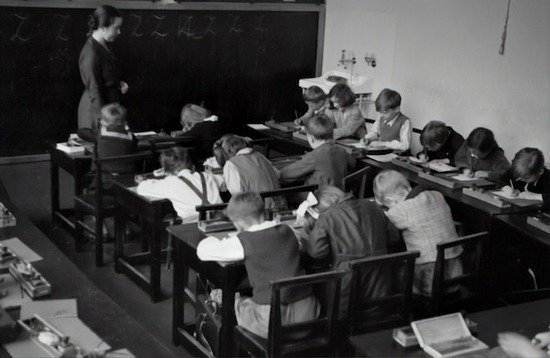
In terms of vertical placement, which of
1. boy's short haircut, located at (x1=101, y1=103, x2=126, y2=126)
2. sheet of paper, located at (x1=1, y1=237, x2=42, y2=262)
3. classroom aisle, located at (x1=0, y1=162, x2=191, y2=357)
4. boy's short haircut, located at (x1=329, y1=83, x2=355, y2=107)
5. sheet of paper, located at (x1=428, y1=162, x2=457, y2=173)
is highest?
boy's short haircut, located at (x1=329, y1=83, x2=355, y2=107)

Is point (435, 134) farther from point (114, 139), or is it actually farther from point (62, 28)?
point (62, 28)

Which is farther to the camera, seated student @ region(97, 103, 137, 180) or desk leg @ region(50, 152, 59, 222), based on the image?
desk leg @ region(50, 152, 59, 222)

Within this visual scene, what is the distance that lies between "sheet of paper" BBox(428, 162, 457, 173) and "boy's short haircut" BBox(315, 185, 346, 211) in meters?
1.90

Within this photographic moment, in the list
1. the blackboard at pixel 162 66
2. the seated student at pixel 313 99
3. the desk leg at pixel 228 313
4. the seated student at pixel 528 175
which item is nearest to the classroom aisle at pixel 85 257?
the blackboard at pixel 162 66

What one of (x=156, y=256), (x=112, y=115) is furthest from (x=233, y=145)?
(x=112, y=115)

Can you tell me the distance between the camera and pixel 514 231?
4879 millimetres

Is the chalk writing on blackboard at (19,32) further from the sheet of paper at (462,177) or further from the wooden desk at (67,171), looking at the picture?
the sheet of paper at (462,177)

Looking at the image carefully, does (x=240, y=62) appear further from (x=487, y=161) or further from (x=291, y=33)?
(x=487, y=161)

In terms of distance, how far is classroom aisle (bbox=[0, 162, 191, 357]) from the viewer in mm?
4949

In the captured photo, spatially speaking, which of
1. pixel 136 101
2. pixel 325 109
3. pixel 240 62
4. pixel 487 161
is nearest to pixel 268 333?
pixel 487 161

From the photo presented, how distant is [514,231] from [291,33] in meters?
5.14

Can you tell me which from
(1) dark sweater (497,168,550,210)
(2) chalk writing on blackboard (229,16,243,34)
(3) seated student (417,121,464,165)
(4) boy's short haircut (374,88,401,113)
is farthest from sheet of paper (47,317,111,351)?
(2) chalk writing on blackboard (229,16,243,34)

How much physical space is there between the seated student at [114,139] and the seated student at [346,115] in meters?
2.26

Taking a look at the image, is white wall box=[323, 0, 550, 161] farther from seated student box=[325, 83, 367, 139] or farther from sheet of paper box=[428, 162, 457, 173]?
sheet of paper box=[428, 162, 457, 173]
